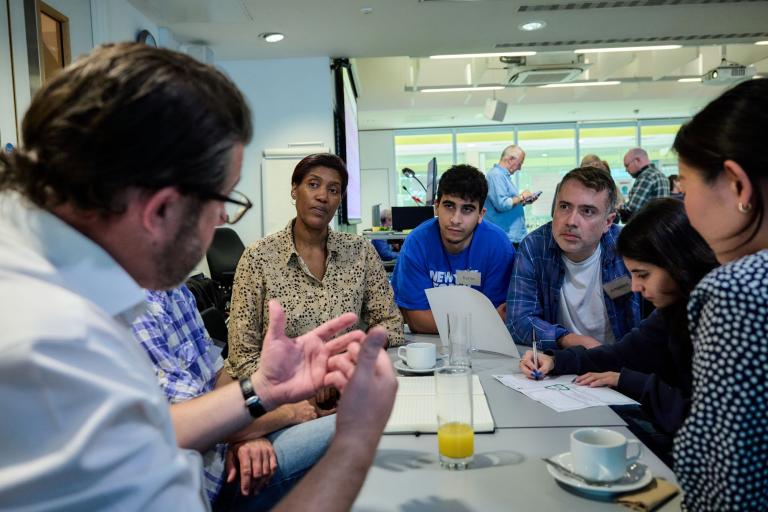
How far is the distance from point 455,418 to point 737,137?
688mm

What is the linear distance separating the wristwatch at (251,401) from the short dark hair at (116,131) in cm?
48

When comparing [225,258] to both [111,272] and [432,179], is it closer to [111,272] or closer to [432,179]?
[432,179]

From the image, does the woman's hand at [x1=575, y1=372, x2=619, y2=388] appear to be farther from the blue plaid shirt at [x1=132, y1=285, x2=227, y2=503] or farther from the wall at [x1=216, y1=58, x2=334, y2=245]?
the wall at [x1=216, y1=58, x2=334, y2=245]

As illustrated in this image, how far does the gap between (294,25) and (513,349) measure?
149 inches

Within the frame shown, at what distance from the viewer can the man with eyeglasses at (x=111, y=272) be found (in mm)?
528

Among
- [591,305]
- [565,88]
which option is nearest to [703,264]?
[591,305]

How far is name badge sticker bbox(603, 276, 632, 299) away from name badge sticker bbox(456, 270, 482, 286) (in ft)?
1.65

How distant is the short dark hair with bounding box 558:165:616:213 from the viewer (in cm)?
204

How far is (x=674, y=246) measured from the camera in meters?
1.44

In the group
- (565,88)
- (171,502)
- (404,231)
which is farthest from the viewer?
(565,88)

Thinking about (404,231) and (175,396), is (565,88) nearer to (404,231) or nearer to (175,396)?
(404,231)

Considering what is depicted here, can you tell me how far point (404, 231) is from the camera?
555 centimetres

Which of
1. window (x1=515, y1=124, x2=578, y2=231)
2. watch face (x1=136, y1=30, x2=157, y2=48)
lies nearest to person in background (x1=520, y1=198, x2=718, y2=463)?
watch face (x1=136, y1=30, x2=157, y2=48)

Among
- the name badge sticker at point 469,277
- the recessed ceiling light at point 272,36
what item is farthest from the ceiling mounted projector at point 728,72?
the name badge sticker at point 469,277
